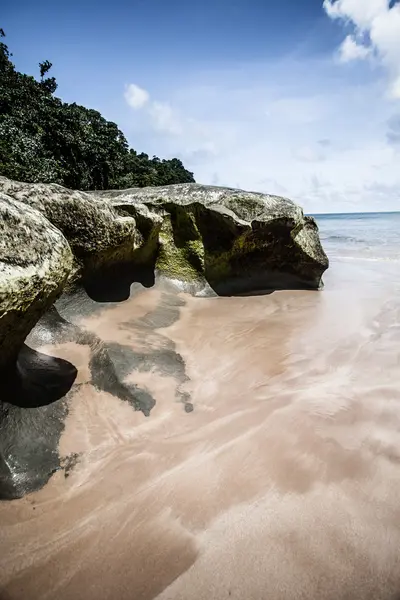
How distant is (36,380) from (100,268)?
199 cm

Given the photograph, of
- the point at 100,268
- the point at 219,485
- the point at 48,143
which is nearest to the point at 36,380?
the point at 219,485

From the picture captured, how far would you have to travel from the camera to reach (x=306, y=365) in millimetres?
3369

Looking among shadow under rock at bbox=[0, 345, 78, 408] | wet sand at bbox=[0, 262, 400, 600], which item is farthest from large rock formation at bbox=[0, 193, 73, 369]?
wet sand at bbox=[0, 262, 400, 600]

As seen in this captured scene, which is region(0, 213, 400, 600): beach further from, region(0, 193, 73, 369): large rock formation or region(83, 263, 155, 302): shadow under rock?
region(0, 193, 73, 369): large rock formation

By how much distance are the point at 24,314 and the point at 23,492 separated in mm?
991

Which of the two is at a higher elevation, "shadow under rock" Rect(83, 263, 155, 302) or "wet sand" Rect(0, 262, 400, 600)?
"shadow under rock" Rect(83, 263, 155, 302)

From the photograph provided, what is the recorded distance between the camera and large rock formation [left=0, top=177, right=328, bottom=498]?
6.50 feet

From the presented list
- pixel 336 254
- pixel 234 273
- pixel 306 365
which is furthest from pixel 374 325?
pixel 336 254

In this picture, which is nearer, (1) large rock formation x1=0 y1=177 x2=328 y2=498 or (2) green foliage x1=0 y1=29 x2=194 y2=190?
(1) large rock formation x1=0 y1=177 x2=328 y2=498

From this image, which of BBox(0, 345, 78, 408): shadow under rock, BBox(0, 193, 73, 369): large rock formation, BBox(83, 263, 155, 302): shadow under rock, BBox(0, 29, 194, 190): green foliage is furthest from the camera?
BBox(0, 29, 194, 190): green foliage

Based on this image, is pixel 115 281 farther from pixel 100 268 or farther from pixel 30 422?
pixel 30 422

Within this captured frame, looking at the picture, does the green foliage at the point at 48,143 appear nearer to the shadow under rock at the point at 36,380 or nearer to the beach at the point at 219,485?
the shadow under rock at the point at 36,380

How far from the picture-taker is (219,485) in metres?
1.91

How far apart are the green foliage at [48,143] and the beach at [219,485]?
1168 cm
